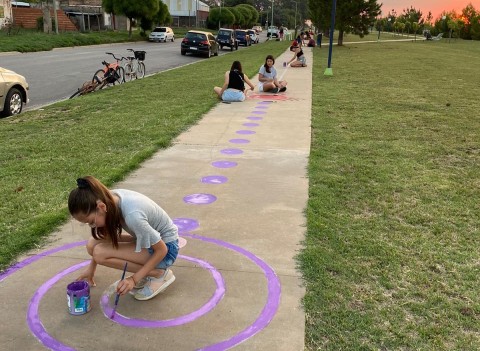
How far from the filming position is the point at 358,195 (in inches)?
A: 197

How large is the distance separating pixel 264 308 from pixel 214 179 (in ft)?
8.67

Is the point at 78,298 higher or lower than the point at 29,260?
higher

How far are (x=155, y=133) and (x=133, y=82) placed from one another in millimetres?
7757

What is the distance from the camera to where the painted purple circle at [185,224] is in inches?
163

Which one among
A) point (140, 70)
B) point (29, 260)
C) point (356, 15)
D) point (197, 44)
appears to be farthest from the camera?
point (356, 15)

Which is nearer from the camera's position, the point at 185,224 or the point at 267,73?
the point at 185,224

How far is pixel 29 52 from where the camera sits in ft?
95.4

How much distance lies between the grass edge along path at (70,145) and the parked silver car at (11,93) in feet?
1.18

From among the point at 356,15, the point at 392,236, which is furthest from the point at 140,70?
the point at 356,15

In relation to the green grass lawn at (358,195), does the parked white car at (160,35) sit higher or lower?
higher

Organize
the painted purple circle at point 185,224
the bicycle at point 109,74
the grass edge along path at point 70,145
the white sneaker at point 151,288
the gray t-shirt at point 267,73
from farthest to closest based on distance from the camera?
1. the bicycle at point 109,74
2. the gray t-shirt at point 267,73
3. the grass edge along path at point 70,145
4. the painted purple circle at point 185,224
5. the white sneaker at point 151,288

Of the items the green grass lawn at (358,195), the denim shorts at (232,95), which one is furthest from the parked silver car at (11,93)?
the denim shorts at (232,95)

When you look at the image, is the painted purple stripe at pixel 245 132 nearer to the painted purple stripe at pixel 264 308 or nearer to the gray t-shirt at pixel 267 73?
the painted purple stripe at pixel 264 308

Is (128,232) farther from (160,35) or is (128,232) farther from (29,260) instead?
(160,35)
